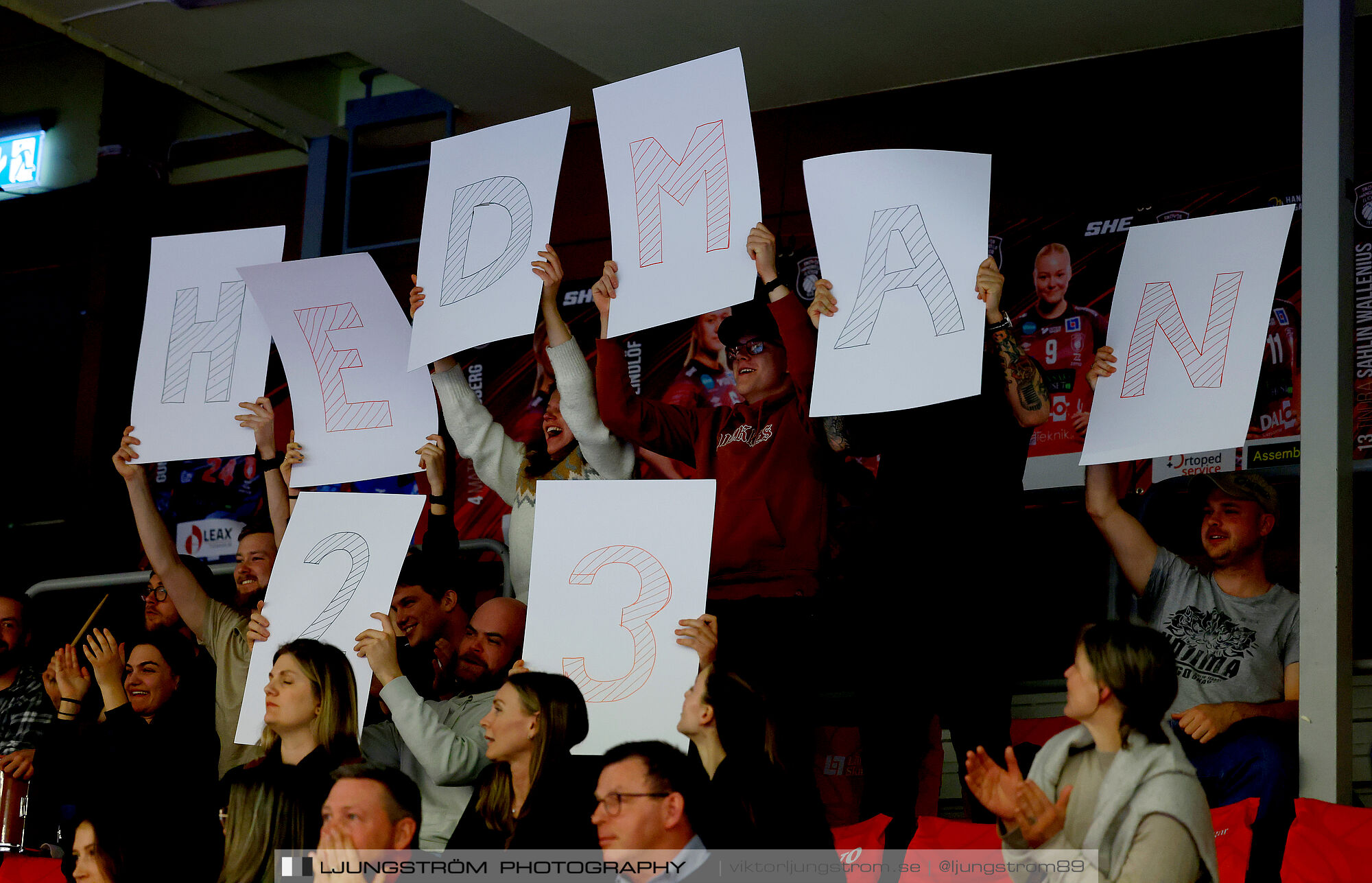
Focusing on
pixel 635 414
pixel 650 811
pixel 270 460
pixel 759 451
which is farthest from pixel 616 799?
pixel 270 460

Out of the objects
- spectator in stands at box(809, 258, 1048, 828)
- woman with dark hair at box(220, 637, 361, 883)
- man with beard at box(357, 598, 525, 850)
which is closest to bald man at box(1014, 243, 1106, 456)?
spectator in stands at box(809, 258, 1048, 828)

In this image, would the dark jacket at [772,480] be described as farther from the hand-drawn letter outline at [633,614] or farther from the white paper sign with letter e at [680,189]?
the hand-drawn letter outline at [633,614]

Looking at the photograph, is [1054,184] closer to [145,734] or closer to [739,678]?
[739,678]

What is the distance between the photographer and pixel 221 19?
4.54 metres

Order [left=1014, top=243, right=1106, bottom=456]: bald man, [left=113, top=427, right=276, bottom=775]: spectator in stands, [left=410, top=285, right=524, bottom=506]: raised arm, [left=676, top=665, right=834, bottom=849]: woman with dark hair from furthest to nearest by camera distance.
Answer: [left=1014, top=243, right=1106, bottom=456]: bald man → [left=113, top=427, right=276, bottom=775]: spectator in stands → [left=410, top=285, right=524, bottom=506]: raised arm → [left=676, top=665, right=834, bottom=849]: woman with dark hair

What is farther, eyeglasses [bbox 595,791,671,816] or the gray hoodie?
eyeglasses [bbox 595,791,671,816]

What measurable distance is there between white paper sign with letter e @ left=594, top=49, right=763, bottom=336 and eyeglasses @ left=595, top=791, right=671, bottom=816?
1.05 meters

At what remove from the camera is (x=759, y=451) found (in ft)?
10.6

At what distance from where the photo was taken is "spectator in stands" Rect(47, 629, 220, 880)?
9.95 feet

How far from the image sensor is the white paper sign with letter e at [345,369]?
3.53 m

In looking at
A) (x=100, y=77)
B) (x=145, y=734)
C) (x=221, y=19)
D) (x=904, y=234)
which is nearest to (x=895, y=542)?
(x=904, y=234)

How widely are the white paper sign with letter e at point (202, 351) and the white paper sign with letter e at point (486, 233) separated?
55cm

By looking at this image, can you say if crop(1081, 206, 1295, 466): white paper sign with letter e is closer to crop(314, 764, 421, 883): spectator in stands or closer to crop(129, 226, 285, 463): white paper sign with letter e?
crop(314, 764, 421, 883): spectator in stands

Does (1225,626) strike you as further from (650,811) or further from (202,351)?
(202,351)
